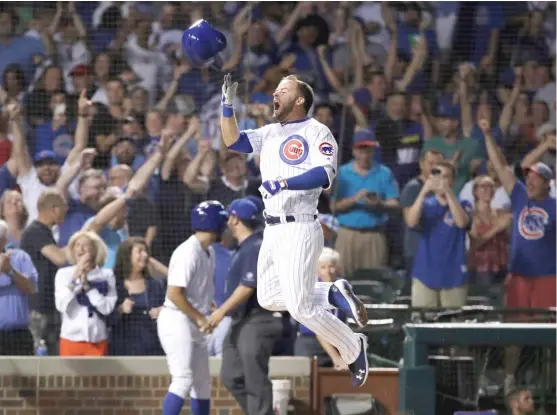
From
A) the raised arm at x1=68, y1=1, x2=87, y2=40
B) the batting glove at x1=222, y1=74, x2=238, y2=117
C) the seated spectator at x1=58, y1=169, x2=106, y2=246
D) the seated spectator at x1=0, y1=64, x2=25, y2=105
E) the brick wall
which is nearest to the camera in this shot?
the batting glove at x1=222, y1=74, x2=238, y2=117

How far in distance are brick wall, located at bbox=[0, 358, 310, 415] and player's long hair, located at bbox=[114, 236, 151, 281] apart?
3.69 feet

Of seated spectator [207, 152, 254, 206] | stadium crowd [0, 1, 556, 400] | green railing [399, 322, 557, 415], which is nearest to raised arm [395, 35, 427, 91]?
stadium crowd [0, 1, 556, 400]

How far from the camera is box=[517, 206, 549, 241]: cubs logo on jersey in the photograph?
10.1 meters

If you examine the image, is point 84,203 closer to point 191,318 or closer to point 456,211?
point 191,318

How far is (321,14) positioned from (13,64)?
2723mm

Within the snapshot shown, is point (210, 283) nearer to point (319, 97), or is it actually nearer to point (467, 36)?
point (319, 97)

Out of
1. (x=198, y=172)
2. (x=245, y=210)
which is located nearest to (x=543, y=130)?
(x=198, y=172)

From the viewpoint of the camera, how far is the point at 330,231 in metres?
9.96

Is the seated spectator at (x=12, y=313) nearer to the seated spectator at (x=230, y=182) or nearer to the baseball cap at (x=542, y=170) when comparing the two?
the seated spectator at (x=230, y=182)

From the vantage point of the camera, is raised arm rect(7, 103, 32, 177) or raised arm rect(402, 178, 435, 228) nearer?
raised arm rect(7, 103, 32, 177)

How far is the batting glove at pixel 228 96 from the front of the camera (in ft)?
19.6

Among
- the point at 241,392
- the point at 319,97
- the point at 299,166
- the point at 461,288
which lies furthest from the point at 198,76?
the point at 299,166

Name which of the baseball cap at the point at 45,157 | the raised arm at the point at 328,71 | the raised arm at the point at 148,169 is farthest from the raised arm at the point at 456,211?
the baseball cap at the point at 45,157

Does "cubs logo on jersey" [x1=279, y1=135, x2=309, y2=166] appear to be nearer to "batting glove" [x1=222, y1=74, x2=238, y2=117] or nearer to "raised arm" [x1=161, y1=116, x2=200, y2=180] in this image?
"batting glove" [x1=222, y1=74, x2=238, y2=117]
